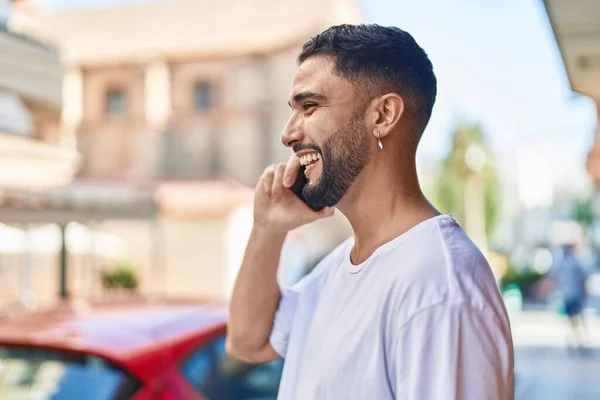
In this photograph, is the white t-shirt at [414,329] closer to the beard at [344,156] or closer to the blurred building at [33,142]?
the beard at [344,156]

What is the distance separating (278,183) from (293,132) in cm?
28

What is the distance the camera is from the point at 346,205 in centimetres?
157

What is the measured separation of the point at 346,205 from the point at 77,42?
3657cm

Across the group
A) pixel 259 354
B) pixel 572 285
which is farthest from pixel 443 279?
pixel 572 285

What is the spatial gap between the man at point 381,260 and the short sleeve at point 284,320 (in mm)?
109

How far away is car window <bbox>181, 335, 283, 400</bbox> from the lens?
352 cm

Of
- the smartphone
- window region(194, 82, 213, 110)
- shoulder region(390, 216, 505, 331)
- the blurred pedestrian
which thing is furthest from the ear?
window region(194, 82, 213, 110)

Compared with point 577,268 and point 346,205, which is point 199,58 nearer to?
point 577,268

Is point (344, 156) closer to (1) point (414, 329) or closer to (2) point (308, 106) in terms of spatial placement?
(2) point (308, 106)

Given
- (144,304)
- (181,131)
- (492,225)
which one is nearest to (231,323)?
(144,304)

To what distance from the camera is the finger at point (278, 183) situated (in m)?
1.83

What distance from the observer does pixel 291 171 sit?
1.76m

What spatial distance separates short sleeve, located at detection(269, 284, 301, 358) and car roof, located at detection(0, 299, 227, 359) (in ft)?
4.83

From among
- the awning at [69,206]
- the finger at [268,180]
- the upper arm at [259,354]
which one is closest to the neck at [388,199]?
the finger at [268,180]
